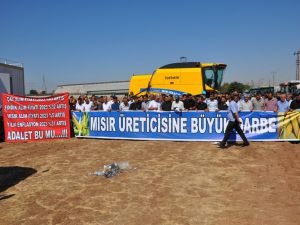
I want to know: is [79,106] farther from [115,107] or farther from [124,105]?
[124,105]

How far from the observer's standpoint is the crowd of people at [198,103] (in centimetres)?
1214

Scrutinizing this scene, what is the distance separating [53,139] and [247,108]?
26.3ft

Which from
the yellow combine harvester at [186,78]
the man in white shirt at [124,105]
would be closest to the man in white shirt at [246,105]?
the man in white shirt at [124,105]

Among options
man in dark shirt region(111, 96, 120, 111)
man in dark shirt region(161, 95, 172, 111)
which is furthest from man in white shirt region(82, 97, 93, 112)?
man in dark shirt region(161, 95, 172, 111)

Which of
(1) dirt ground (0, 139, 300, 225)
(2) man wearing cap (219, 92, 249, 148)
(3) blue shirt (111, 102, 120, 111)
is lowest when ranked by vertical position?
(1) dirt ground (0, 139, 300, 225)

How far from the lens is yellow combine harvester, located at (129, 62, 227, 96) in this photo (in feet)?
59.7

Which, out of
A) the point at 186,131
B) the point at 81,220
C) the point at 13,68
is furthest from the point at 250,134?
the point at 13,68

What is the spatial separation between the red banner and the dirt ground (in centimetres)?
253

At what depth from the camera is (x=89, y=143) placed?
12.3 meters

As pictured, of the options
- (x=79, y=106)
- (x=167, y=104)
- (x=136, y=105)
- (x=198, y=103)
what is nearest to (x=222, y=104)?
(x=198, y=103)

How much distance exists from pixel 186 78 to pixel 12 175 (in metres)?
12.3

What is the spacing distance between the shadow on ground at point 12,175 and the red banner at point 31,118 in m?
4.80

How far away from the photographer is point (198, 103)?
41.3ft

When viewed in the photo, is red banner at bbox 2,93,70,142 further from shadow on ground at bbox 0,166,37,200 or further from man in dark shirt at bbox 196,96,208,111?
man in dark shirt at bbox 196,96,208,111
